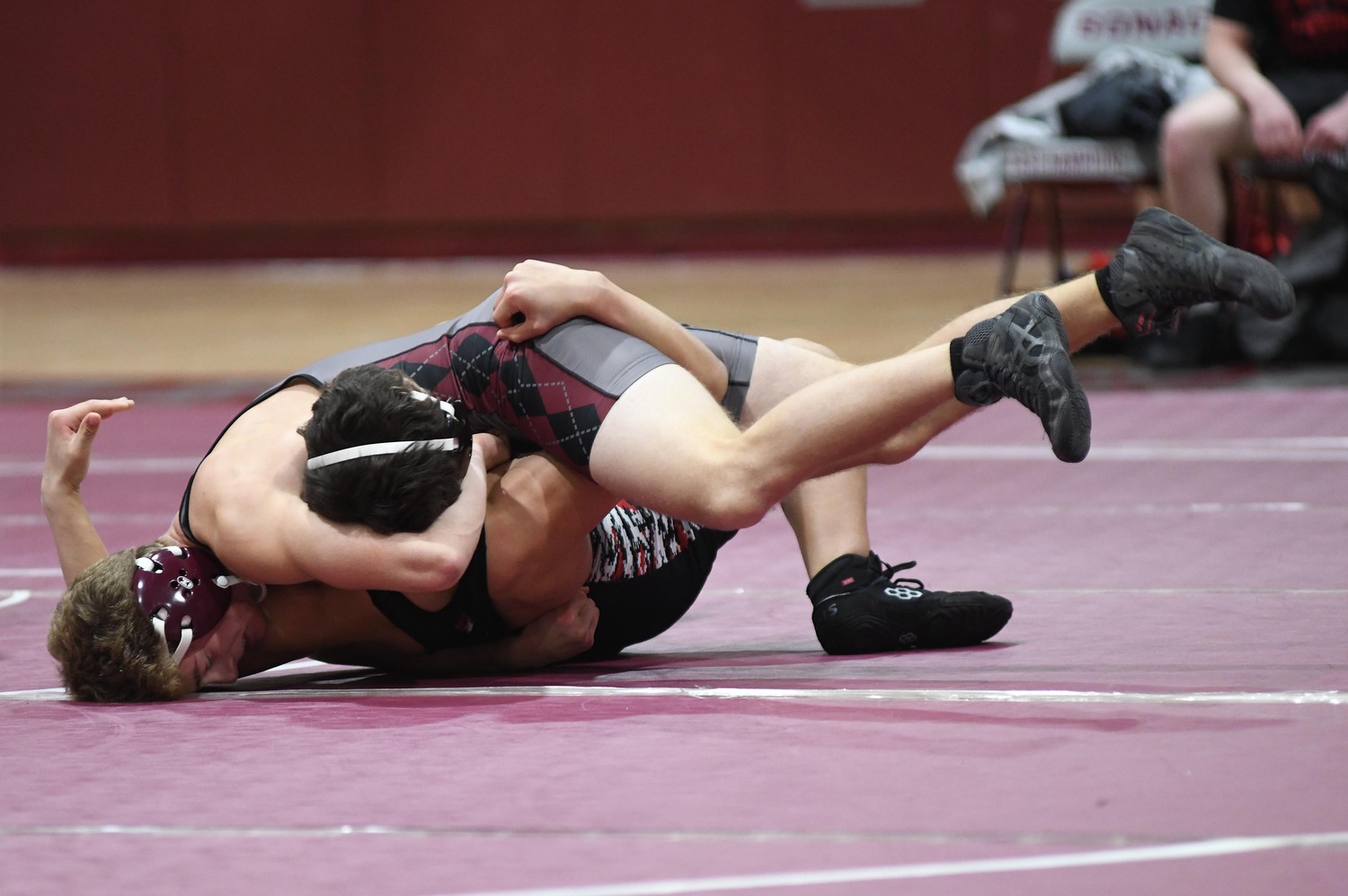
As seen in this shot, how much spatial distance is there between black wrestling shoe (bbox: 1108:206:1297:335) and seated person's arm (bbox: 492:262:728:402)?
2.08 ft

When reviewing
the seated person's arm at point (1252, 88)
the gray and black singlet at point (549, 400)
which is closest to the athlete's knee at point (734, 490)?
the gray and black singlet at point (549, 400)

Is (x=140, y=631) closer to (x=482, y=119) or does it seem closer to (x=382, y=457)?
(x=382, y=457)

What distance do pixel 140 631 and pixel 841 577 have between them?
3.02ft

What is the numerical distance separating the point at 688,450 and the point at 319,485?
45 cm

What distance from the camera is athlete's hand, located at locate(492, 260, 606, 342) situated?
251 cm

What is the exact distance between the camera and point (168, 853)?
5.60 feet

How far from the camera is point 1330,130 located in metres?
5.00

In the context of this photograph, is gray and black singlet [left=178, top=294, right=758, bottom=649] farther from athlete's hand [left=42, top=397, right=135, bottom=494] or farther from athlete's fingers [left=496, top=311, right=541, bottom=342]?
athlete's hand [left=42, top=397, right=135, bottom=494]

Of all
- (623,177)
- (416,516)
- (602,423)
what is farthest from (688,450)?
(623,177)

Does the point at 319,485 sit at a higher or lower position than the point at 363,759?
higher

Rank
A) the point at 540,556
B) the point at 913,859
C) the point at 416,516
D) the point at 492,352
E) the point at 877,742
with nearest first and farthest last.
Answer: the point at 913,859 < the point at 877,742 < the point at 416,516 < the point at 540,556 < the point at 492,352

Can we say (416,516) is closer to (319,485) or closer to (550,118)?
(319,485)

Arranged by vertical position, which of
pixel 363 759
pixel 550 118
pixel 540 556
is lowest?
pixel 363 759

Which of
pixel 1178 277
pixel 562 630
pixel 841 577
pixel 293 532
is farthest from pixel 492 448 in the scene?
pixel 1178 277
